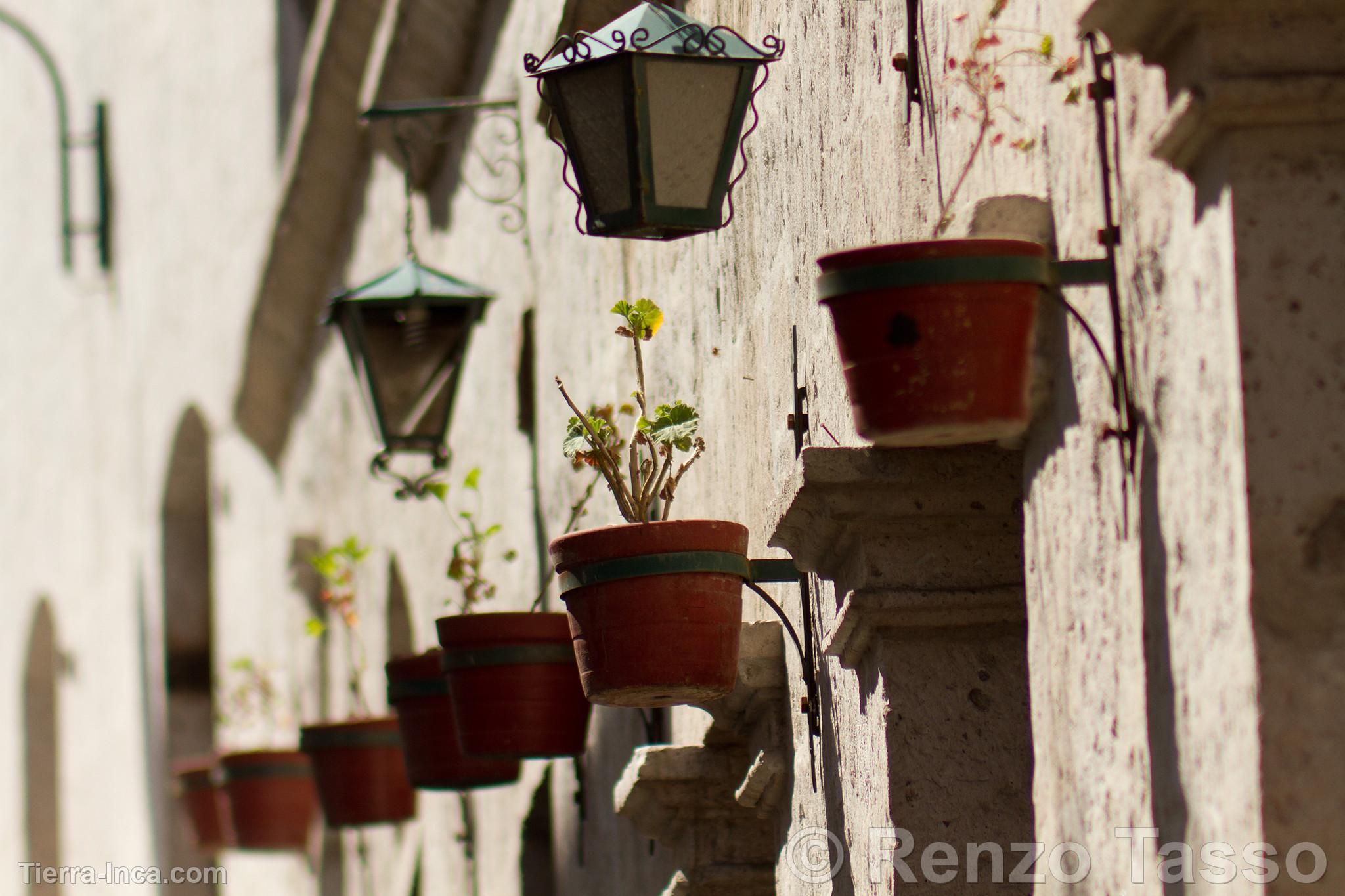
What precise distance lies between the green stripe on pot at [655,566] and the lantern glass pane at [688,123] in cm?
Result: 58

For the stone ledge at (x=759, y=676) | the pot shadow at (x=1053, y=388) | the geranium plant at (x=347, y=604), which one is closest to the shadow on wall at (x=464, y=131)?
the geranium plant at (x=347, y=604)

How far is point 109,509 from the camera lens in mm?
15602

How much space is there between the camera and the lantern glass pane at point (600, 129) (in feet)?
11.2

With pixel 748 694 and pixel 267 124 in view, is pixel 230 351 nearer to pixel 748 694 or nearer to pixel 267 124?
pixel 267 124

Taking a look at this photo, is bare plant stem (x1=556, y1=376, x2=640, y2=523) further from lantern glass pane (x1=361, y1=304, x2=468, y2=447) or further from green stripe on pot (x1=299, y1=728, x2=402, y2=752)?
green stripe on pot (x1=299, y1=728, x2=402, y2=752)

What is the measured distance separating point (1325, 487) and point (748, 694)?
217 cm

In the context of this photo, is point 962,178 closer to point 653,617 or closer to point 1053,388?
point 1053,388

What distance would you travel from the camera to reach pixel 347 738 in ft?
23.1

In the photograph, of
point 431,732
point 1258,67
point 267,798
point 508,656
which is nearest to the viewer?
point 1258,67

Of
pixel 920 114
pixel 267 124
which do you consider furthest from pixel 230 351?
pixel 920 114

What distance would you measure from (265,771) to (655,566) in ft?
19.4

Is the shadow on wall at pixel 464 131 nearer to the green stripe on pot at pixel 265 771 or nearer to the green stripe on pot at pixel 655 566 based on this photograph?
the green stripe on pot at pixel 265 771
